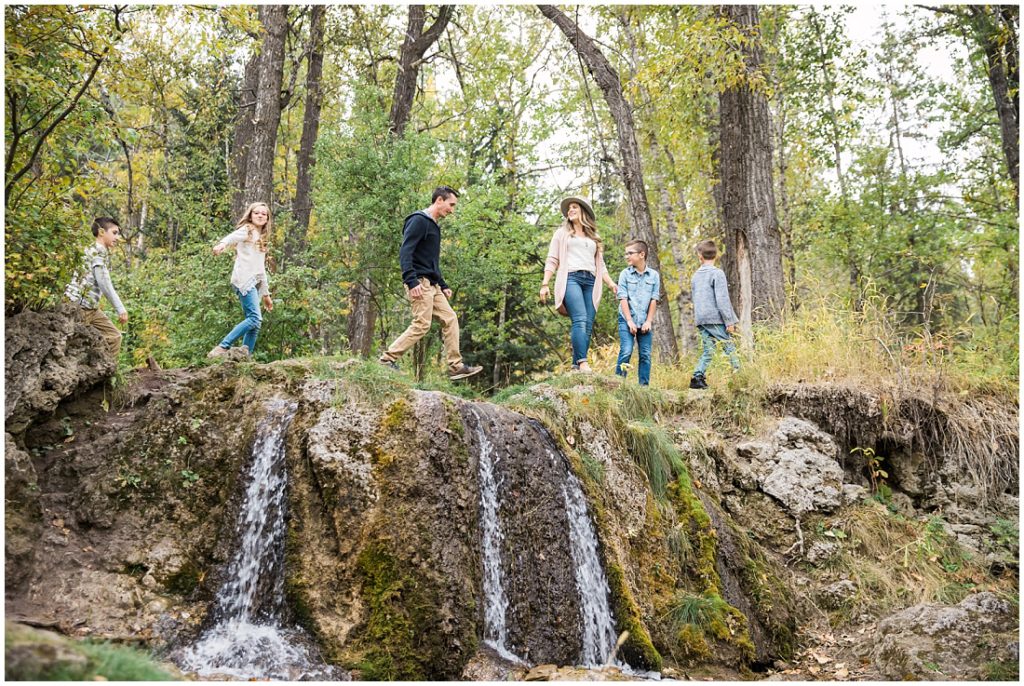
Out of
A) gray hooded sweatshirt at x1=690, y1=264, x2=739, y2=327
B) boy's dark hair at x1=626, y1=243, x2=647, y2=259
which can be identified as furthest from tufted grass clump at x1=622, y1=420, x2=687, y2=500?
boy's dark hair at x1=626, y1=243, x2=647, y2=259

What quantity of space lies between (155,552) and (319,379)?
193 centimetres

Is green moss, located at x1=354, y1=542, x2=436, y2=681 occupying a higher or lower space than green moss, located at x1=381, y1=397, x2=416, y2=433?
lower

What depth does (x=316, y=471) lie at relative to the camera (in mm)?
5855

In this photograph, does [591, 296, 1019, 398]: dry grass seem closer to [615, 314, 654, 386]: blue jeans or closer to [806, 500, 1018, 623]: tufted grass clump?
[615, 314, 654, 386]: blue jeans

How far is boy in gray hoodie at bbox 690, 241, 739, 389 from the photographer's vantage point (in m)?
9.16

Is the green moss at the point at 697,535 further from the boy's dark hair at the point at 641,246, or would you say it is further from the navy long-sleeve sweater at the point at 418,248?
the navy long-sleeve sweater at the point at 418,248

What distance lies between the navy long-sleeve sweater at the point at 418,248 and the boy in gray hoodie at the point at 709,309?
3505mm

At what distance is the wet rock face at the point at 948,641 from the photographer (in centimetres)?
550

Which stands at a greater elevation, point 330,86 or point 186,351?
point 330,86

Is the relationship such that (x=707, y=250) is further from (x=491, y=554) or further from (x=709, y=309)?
(x=491, y=554)

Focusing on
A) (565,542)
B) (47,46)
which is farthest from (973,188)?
(47,46)

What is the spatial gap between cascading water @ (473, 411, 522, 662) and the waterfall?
26.9 inches

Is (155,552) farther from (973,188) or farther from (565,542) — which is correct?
(973,188)

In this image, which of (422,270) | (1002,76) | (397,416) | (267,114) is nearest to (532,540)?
(397,416)
